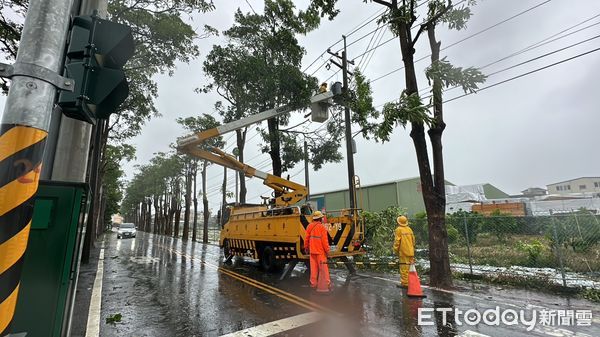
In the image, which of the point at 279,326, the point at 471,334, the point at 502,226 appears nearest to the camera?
the point at 471,334

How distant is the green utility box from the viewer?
2.66 metres

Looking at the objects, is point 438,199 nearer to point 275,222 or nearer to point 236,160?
point 275,222

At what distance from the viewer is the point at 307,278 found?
391 inches

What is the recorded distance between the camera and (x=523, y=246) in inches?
412

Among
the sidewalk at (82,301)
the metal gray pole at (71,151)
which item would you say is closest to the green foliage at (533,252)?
the sidewalk at (82,301)

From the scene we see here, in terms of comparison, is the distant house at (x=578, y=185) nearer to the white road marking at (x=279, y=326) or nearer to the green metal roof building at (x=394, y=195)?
the green metal roof building at (x=394, y=195)

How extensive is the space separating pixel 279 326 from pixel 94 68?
15.1ft

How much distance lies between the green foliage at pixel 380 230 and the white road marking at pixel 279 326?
819cm

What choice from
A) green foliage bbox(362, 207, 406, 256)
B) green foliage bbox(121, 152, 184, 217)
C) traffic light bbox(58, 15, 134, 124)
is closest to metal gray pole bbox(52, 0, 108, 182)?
traffic light bbox(58, 15, 134, 124)

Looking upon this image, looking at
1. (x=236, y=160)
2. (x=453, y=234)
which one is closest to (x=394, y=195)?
(x=453, y=234)

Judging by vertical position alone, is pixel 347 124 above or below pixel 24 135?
above

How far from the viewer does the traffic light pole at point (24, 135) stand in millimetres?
1715

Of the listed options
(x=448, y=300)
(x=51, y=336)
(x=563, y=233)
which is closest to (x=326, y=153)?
(x=563, y=233)

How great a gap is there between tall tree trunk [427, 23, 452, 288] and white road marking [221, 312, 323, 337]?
4069 mm
